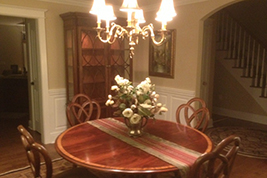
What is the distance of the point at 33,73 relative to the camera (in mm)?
4219

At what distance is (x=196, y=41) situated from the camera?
3.66 meters

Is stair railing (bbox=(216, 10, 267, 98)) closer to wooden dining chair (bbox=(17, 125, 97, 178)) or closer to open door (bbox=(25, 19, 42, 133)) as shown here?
open door (bbox=(25, 19, 42, 133))

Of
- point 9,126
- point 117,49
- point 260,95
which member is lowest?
point 9,126

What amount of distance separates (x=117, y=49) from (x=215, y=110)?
3303mm

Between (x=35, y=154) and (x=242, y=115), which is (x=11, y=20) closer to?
(x=35, y=154)

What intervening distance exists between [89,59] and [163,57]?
132cm

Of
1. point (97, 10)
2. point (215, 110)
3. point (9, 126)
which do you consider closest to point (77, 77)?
point (97, 10)

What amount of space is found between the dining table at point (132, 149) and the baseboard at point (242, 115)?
361 centimetres

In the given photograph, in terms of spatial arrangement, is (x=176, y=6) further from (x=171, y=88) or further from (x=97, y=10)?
(x=97, y=10)

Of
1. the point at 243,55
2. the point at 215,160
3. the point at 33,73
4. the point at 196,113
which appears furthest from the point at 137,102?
the point at 243,55

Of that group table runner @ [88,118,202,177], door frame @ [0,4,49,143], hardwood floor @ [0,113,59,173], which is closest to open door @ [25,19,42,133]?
door frame @ [0,4,49,143]

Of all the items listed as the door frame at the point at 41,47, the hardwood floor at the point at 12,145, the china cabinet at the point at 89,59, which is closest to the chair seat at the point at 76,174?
the hardwood floor at the point at 12,145

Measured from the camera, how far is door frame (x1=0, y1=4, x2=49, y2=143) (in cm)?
336

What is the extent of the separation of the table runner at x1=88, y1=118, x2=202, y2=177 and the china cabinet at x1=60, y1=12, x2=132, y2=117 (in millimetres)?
1536
